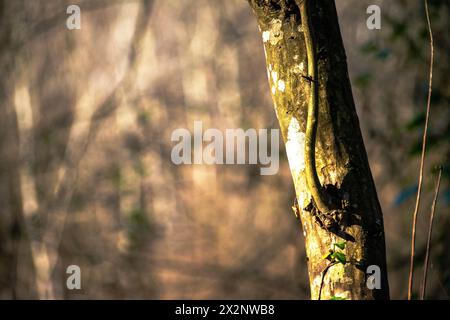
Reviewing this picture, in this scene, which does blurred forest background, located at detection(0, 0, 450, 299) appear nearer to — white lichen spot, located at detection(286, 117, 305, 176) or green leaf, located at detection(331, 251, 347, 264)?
white lichen spot, located at detection(286, 117, 305, 176)

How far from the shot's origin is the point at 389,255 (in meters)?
6.05

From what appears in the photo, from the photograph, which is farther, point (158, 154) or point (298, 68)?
point (158, 154)

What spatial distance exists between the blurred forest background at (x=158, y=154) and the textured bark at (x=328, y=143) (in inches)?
138

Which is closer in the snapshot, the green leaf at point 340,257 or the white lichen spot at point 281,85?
the green leaf at point 340,257

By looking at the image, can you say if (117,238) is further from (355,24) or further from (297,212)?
(297,212)

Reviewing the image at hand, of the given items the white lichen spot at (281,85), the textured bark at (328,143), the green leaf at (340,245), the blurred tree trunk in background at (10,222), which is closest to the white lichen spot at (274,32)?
the textured bark at (328,143)

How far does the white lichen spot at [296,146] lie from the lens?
4.99 feet

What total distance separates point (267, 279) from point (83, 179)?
282 cm

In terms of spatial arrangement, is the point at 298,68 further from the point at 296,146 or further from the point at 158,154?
the point at 158,154

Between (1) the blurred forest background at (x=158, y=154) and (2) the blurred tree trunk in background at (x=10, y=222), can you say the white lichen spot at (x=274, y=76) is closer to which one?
(1) the blurred forest background at (x=158, y=154)

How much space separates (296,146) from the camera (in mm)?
1544

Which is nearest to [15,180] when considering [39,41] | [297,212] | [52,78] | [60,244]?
[60,244]

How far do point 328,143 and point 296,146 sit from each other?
4.3 inches

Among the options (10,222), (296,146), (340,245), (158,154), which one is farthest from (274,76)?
(158,154)
